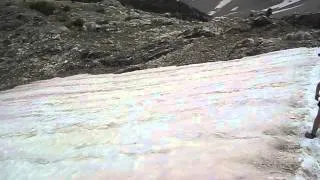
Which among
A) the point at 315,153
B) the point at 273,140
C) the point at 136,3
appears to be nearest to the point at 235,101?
the point at 273,140

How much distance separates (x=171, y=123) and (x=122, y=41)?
54.9 feet

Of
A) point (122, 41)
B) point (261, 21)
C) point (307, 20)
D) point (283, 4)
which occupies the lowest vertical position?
point (283, 4)

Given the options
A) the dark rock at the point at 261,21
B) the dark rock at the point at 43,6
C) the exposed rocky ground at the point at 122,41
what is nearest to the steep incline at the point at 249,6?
the dark rock at the point at 43,6

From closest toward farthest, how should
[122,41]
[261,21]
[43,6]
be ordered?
[261,21] → [122,41] → [43,6]

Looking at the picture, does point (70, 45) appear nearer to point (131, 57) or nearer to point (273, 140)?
point (131, 57)

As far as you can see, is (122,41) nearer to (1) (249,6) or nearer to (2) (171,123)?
(2) (171,123)

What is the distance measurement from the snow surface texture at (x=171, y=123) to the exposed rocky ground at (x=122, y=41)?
267 centimetres

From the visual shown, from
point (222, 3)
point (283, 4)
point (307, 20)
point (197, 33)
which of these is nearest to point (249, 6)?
point (283, 4)

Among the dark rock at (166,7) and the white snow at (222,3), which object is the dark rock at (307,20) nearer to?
the dark rock at (166,7)

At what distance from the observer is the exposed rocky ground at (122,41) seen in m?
26.7

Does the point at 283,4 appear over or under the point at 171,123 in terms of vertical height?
under

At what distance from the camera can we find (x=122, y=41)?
31984 millimetres

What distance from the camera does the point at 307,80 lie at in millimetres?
17156

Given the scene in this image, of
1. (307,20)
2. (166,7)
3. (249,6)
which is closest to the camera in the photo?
(307,20)
